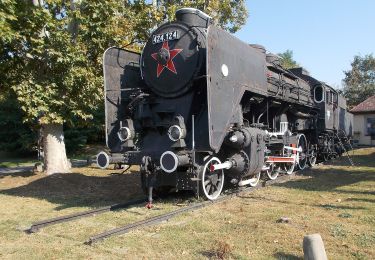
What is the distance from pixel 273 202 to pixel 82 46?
7831 millimetres

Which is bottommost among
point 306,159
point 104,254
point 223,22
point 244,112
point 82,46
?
point 104,254

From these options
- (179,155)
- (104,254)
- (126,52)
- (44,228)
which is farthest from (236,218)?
(126,52)

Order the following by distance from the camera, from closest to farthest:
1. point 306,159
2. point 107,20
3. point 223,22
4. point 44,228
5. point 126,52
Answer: point 44,228 → point 126,52 → point 107,20 → point 306,159 → point 223,22

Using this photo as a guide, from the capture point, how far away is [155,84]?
880 centimetres

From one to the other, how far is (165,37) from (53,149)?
6.87 meters

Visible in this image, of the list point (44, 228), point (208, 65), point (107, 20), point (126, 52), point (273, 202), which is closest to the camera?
point (44, 228)

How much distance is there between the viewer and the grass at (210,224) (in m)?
5.38

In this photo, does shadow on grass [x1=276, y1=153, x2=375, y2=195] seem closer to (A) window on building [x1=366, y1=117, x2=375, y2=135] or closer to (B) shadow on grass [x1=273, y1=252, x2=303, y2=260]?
(B) shadow on grass [x1=273, y1=252, x2=303, y2=260]

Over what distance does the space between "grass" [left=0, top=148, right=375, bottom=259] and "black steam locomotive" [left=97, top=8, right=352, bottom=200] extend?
78 centimetres

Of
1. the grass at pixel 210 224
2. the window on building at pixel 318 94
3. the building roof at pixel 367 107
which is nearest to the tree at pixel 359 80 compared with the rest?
the building roof at pixel 367 107

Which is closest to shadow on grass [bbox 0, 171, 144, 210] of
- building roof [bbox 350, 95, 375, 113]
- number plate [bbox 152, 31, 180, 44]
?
number plate [bbox 152, 31, 180, 44]

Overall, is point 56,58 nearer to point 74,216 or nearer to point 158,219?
point 74,216

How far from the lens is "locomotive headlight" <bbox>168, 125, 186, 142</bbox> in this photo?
26.0ft

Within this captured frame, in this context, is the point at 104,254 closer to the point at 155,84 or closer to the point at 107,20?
the point at 155,84
